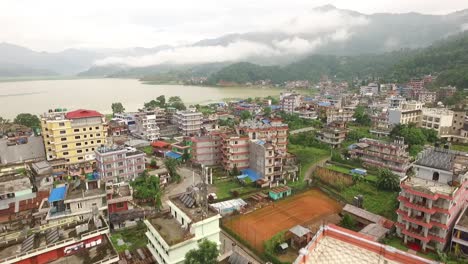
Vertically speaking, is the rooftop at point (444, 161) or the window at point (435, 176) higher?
the rooftop at point (444, 161)

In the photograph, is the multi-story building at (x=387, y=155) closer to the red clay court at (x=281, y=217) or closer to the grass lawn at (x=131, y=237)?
the red clay court at (x=281, y=217)

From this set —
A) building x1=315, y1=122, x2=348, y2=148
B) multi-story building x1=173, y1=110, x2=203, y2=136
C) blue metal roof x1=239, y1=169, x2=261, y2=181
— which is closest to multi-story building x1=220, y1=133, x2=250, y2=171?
blue metal roof x1=239, y1=169, x2=261, y2=181

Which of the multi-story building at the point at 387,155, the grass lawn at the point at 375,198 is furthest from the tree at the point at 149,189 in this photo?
the multi-story building at the point at 387,155

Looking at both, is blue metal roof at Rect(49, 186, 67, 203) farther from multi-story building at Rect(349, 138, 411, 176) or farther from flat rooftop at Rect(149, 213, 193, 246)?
multi-story building at Rect(349, 138, 411, 176)

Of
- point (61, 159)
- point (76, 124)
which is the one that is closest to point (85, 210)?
point (61, 159)

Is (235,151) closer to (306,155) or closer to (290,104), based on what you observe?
(306,155)

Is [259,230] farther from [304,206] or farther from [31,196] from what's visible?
[31,196]
